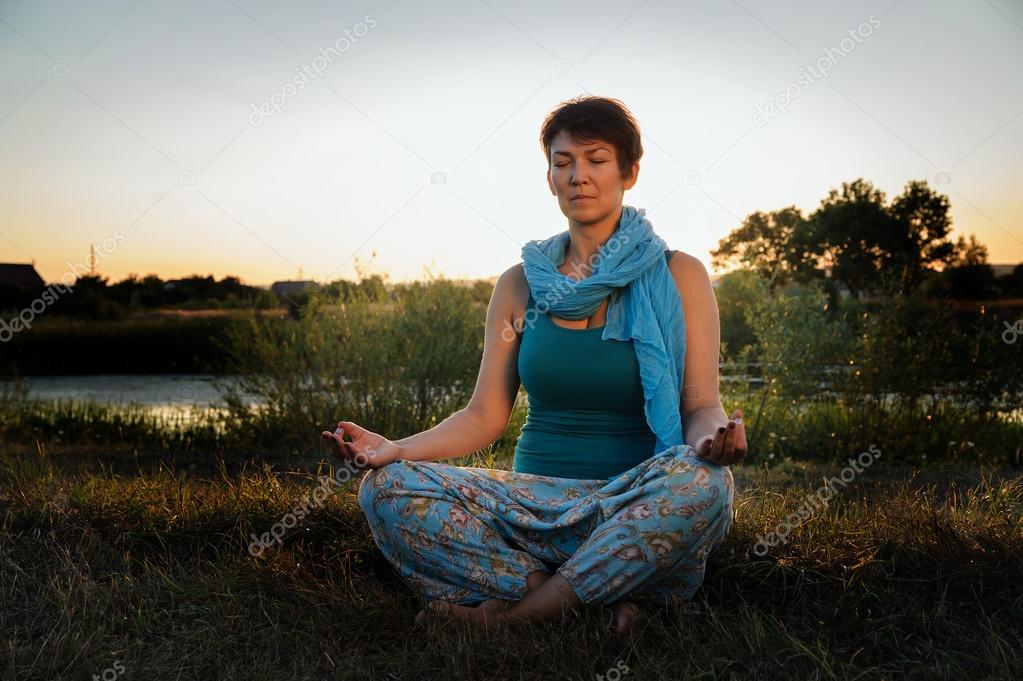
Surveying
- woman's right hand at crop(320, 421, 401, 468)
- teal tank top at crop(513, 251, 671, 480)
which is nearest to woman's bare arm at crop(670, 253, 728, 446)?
teal tank top at crop(513, 251, 671, 480)

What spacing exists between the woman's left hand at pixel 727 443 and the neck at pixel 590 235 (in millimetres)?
887

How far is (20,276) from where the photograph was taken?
9.82 m

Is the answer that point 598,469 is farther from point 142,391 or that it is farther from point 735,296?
point 142,391

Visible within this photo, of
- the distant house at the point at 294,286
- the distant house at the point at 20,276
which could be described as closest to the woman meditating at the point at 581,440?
the distant house at the point at 294,286

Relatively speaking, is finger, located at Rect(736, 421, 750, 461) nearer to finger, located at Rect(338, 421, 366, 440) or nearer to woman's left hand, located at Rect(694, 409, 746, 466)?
woman's left hand, located at Rect(694, 409, 746, 466)

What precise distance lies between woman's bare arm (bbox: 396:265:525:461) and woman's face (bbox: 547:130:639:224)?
39 cm

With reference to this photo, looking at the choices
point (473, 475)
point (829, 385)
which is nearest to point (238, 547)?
point (473, 475)

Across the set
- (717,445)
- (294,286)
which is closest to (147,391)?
(294,286)

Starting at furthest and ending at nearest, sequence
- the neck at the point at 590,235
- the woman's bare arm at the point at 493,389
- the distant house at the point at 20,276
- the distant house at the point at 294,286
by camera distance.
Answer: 1. the distant house at the point at 20,276
2. the distant house at the point at 294,286
3. the neck at the point at 590,235
4. the woman's bare arm at the point at 493,389

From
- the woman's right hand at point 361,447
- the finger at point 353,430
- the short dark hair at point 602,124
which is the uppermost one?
the short dark hair at point 602,124

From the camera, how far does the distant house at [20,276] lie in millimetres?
9562

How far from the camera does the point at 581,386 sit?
278 centimetres

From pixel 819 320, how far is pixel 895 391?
79 centimetres

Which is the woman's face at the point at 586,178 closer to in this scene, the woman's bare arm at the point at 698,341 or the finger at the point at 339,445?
the woman's bare arm at the point at 698,341
